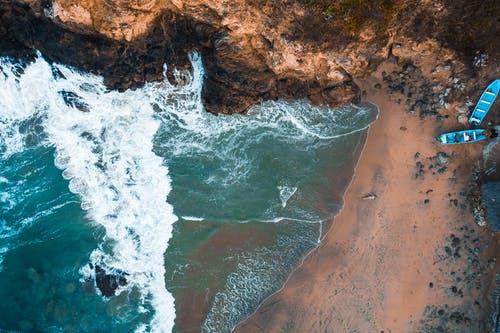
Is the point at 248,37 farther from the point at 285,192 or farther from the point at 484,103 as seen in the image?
the point at 484,103

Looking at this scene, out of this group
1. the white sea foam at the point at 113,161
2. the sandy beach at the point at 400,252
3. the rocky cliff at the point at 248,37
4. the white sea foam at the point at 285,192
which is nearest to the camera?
the rocky cliff at the point at 248,37

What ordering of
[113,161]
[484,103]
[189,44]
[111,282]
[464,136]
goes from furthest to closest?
[113,161]
[111,282]
[189,44]
[464,136]
[484,103]

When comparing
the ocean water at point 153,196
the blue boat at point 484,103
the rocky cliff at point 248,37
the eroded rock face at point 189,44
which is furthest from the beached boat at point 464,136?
the eroded rock face at point 189,44

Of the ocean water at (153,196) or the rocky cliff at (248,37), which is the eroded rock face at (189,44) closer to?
the rocky cliff at (248,37)

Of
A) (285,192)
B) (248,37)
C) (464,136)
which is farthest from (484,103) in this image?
(248,37)

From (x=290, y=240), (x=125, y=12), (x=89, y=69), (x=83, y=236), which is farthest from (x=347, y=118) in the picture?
(x=83, y=236)

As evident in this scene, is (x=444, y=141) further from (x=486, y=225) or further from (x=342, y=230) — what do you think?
(x=342, y=230)
